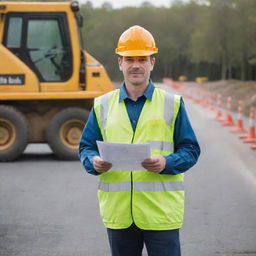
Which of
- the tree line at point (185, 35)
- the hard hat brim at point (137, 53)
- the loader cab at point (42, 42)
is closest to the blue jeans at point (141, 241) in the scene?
the hard hat brim at point (137, 53)

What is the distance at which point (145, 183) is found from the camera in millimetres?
4180

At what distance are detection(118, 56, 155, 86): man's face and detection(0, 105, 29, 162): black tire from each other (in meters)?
9.84

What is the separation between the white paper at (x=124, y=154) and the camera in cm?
393

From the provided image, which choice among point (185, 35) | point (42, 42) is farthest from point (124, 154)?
point (185, 35)

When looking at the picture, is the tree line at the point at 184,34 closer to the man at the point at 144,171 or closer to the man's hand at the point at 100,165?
the man at the point at 144,171

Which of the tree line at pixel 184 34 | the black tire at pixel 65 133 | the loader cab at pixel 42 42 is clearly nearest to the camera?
the black tire at pixel 65 133

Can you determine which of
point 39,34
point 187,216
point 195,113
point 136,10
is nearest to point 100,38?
point 136,10

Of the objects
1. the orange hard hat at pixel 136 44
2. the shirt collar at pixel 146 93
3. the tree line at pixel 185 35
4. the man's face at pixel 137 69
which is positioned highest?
the orange hard hat at pixel 136 44

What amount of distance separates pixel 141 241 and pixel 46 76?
1051cm

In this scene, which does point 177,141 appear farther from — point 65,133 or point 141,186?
point 65,133

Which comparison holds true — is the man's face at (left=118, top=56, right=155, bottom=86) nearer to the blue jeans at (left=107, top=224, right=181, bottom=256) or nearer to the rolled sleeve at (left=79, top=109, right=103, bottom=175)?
the rolled sleeve at (left=79, top=109, right=103, bottom=175)

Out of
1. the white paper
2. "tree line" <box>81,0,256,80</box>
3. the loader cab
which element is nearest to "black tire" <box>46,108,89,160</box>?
the loader cab

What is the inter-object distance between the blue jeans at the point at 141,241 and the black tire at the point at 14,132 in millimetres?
9774

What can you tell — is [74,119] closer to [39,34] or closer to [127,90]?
[39,34]
